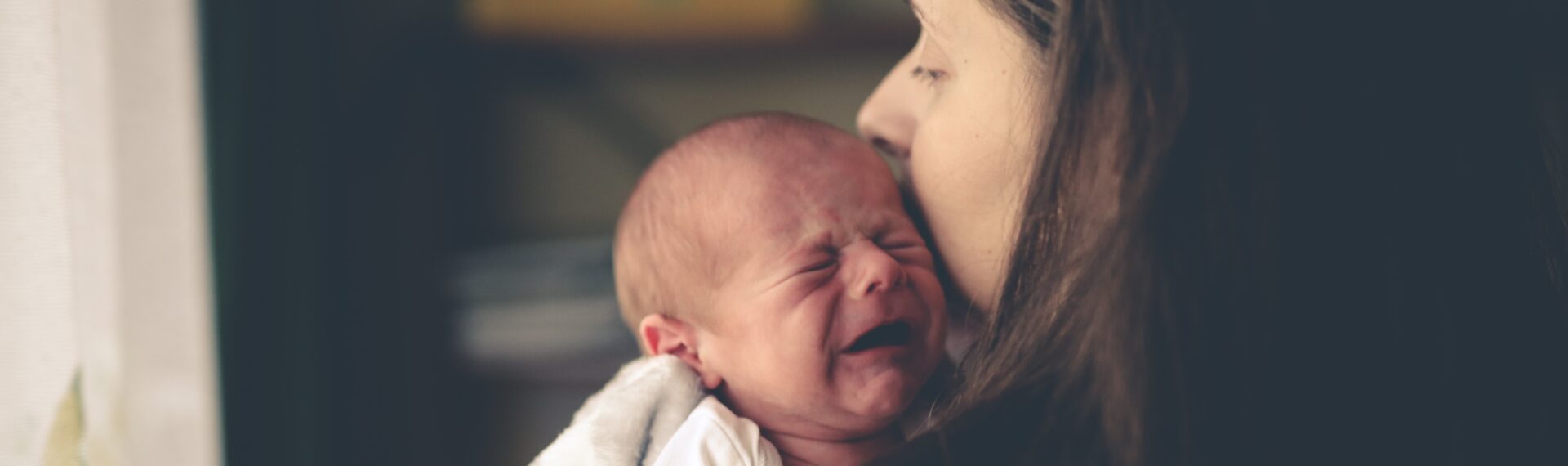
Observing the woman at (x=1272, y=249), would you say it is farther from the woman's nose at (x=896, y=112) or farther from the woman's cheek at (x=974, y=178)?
the woman's nose at (x=896, y=112)

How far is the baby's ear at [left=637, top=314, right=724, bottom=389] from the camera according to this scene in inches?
36.6

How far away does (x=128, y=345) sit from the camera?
1104 mm

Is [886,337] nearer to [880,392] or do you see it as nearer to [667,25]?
[880,392]

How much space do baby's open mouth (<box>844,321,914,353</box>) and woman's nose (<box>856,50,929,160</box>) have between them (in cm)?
18

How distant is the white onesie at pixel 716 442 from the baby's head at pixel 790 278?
37 millimetres

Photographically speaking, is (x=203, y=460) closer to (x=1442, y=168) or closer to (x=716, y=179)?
(x=716, y=179)

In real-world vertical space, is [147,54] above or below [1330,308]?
above

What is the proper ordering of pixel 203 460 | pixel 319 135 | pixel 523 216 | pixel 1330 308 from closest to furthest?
1. pixel 1330 308
2. pixel 203 460
3. pixel 319 135
4. pixel 523 216

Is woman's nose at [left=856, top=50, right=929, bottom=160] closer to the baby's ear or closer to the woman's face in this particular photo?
the woman's face

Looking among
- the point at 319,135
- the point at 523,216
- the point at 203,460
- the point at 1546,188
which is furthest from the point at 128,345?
the point at 523,216

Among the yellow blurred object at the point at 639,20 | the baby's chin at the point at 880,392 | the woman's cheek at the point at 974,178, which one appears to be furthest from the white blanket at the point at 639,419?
the yellow blurred object at the point at 639,20

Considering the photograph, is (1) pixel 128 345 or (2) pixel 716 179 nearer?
(2) pixel 716 179

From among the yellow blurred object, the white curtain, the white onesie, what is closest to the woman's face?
the white onesie

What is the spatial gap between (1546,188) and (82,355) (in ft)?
3.87
